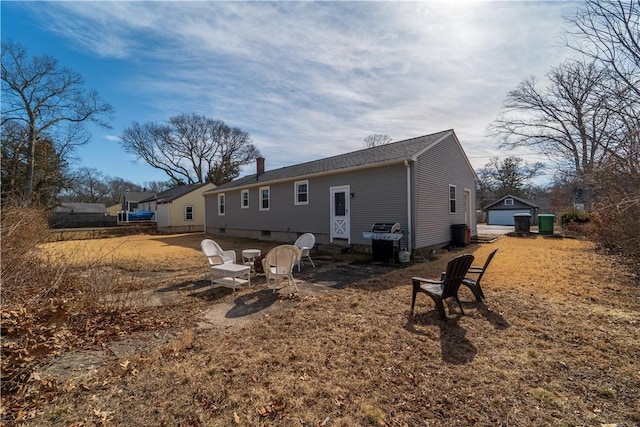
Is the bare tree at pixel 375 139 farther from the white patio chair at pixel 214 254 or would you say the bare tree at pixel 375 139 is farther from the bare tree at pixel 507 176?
the white patio chair at pixel 214 254

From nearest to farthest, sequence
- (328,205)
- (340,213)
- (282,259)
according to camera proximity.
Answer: (282,259), (340,213), (328,205)

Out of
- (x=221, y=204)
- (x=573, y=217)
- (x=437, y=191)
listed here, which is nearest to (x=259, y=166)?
(x=221, y=204)

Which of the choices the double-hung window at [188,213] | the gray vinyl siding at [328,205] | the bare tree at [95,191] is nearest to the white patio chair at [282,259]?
the gray vinyl siding at [328,205]

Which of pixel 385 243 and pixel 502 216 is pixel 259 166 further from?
pixel 502 216

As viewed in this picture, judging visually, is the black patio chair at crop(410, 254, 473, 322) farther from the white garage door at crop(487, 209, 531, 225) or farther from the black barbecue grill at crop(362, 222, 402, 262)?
the white garage door at crop(487, 209, 531, 225)

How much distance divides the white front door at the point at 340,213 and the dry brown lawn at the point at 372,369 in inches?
255

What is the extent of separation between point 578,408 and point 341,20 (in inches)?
333

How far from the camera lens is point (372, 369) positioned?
2.92 m

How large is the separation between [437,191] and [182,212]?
76.4 ft

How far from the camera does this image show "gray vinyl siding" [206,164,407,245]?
1008 cm

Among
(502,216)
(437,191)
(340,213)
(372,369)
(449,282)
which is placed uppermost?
(437,191)

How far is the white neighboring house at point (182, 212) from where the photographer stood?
26047mm

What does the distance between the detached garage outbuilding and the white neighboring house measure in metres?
32.1

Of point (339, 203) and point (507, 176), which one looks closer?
point (339, 203)
